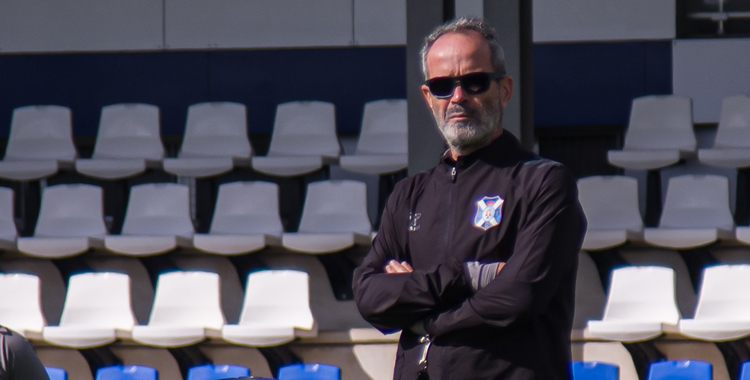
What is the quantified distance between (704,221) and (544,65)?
134 cm

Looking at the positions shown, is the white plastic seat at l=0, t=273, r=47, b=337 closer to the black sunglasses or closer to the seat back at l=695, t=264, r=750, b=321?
the seat back at l=695, t=264, r=750, b=321

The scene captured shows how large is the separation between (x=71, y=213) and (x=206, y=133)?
0.81 metres

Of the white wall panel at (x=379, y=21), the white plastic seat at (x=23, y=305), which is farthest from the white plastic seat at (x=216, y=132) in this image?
the white plastic seat at (x=23, y=305)

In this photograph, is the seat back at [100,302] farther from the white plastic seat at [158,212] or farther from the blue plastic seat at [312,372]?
the blue plastic seat at [312,372]

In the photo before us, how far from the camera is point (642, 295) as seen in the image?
330cm

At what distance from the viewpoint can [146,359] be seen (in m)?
3.52

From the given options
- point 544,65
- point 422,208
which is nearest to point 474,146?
point 422,208

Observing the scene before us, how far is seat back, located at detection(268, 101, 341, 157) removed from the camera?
4.41 m

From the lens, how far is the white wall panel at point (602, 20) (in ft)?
15.1

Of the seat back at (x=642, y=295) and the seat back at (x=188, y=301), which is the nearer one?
the seat back at (x=642, y=295)

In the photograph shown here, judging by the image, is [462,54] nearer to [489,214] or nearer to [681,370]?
[489,214]

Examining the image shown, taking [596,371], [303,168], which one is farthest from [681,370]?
[303,168]

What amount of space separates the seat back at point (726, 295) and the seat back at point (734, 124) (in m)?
1.04

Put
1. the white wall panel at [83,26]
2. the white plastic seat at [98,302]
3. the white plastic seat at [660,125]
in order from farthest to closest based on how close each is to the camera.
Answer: the white wall panel at [83,26] → the white plastic seat at [660,125] → the white plastic seat at [98,302]
